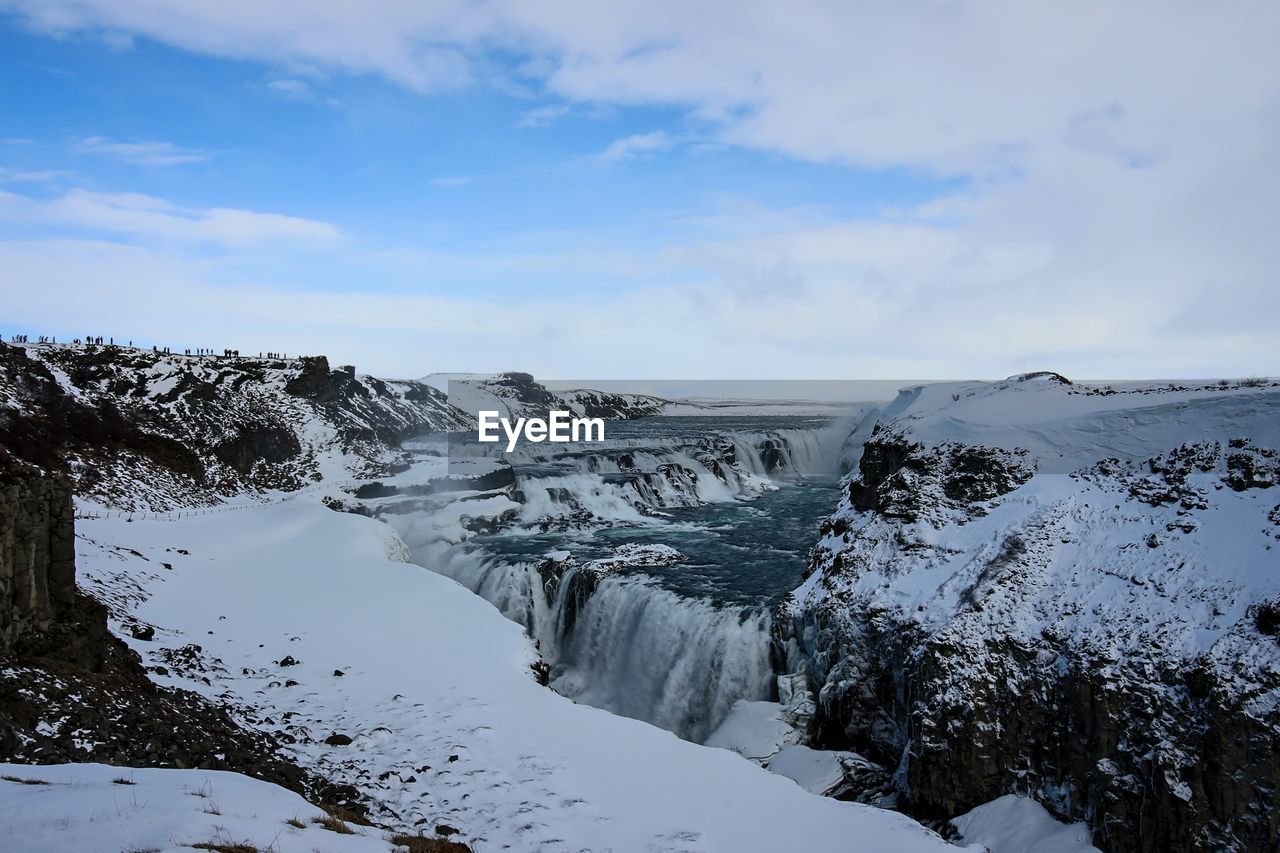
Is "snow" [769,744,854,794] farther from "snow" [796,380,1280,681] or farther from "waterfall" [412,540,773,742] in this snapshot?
"waterfall" [412,540,773,742]

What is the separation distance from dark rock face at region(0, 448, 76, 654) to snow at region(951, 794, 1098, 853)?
1450 centimetres

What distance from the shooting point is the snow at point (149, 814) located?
18.8ft

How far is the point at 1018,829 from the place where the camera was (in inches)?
508

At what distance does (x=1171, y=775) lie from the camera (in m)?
11.9

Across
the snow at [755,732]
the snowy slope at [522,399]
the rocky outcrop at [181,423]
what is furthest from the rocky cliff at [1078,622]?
the snowy slope at [522,399]

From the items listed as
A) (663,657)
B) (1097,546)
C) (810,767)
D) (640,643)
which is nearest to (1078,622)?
(1097,546)

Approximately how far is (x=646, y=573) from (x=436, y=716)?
14.0 metres

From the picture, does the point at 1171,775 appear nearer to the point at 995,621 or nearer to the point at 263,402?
the point at 995,621

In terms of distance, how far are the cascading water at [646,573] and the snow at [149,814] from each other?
45.5ft

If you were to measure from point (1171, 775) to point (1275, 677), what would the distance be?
2196mm

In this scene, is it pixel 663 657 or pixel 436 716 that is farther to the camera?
pixel 663 657

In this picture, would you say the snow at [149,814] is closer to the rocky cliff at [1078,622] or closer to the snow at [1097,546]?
the rocky cliff at [1078,622]

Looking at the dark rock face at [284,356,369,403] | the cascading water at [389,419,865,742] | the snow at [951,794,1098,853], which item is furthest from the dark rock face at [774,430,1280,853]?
the dark rock face at [284,356,369,403]

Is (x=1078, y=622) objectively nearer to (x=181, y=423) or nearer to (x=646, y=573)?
(x=646, y=573)
